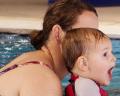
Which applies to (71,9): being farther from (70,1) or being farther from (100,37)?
(100,37)

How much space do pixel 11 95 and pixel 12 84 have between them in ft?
0.17

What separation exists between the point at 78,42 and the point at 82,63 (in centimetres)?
10

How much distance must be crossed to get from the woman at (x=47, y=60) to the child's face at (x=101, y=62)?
0.60 feet

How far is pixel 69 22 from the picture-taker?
2111 millimetres

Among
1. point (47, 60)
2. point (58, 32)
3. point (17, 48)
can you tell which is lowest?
point (17, 48)

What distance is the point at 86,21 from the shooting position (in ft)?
6.91

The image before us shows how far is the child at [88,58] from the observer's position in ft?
6.24

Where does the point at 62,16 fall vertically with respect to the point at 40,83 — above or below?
above

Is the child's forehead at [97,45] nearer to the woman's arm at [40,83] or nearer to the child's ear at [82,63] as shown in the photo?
the child's ear at [82,63]

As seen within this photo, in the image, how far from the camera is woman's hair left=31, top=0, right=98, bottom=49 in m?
2.12

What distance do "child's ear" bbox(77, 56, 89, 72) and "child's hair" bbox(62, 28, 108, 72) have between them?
0.07 ft

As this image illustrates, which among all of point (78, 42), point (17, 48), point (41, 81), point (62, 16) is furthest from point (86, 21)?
point (17, 48)

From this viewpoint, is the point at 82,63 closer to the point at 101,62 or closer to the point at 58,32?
the point at 101,62

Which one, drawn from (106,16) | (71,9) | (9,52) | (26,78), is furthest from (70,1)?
(106,16)
